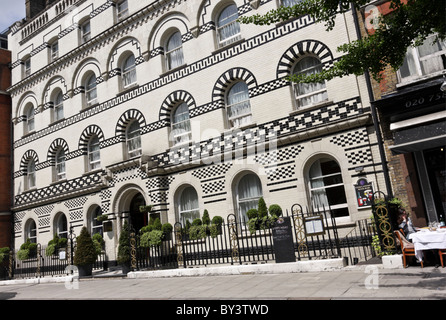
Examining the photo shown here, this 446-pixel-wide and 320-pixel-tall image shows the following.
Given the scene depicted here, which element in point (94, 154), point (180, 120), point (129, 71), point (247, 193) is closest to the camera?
point (247, 193)

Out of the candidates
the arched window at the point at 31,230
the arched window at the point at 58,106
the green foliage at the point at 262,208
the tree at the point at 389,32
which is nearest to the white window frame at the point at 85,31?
the arched window at the point at 58,106

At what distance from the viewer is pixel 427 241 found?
7.92 m

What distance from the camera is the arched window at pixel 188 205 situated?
15773mm

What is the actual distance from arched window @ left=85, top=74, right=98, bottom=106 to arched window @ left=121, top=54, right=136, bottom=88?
2.59 m

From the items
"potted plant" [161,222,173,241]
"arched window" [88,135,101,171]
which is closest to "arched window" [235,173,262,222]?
"potted plant" [161,222,173,241]

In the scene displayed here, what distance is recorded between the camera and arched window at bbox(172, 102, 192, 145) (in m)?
16.4

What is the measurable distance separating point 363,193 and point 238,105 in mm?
6365

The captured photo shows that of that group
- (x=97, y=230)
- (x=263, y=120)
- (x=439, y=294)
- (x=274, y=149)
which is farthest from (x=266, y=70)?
(x=97, y=230)

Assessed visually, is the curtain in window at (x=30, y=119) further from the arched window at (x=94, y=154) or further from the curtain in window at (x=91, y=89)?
the arched window at (x=94, y=154)

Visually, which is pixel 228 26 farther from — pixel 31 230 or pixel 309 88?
pixel 31 230

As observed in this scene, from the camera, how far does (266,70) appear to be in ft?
46.6

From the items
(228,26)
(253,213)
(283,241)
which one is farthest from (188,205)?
(228,26)

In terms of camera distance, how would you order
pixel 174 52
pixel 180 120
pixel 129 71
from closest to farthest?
pixel 180 120 → pixel 174 52 → pixel 129 71

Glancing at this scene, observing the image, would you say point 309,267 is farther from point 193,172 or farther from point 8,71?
point 8,71
